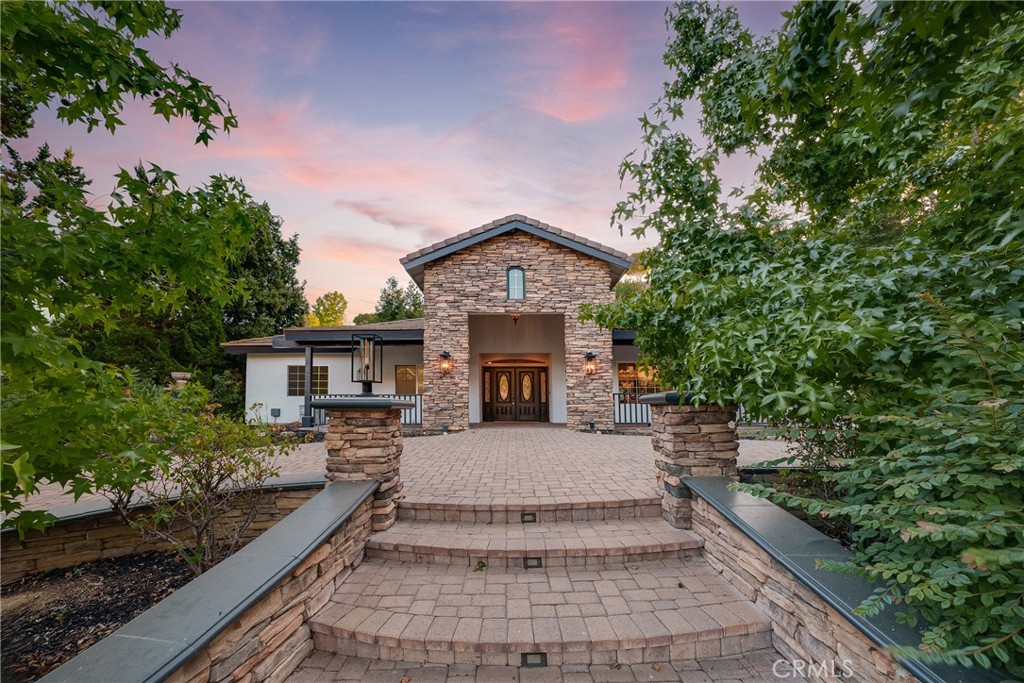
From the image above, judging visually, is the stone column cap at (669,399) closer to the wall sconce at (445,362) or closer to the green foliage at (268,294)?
the wall sconce at (445,362)

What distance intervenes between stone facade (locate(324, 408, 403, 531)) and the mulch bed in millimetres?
1494

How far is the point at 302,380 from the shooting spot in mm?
11578

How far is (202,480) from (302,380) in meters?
9.61

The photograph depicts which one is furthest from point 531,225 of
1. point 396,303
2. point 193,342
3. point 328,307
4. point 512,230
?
point 328,307

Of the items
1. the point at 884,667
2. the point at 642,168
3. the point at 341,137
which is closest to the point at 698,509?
the point at 884,667

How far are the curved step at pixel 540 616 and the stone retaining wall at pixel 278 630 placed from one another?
0.12 metres

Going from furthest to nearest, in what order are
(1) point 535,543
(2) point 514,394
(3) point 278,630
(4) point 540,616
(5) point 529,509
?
1. (2) point 514,394
2. (5) point 529,509
3. (1) point 535,543
4. (4) point 540,616
5. (3) point 278,630

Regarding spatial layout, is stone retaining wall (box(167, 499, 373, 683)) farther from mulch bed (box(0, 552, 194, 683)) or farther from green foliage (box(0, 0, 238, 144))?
green foliage (box(0, 0, 238, 144))

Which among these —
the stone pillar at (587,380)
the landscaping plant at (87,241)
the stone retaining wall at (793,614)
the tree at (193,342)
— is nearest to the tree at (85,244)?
the landscaping plant at (87,241)

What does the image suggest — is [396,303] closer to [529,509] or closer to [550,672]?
[529,509]

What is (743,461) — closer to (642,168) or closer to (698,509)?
(698,509)

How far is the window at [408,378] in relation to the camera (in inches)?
457

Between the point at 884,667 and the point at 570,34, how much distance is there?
6647 mm

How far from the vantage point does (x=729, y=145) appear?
414cm
